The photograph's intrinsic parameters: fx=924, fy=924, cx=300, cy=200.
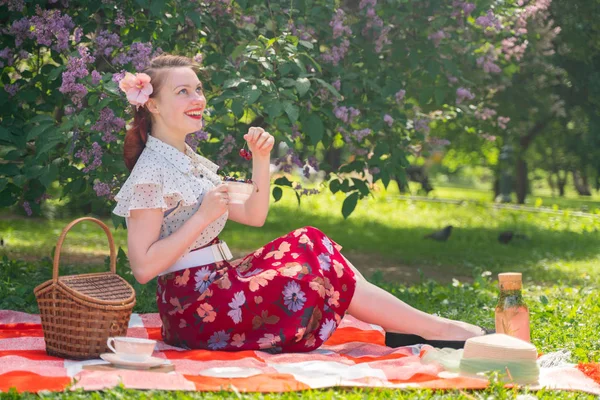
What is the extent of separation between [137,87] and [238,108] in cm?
123

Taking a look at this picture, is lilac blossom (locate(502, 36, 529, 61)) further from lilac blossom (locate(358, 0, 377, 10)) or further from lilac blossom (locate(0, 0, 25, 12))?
lilac blossom (locate(0, 0, 25, 12))

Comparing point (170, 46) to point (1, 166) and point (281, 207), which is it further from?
point (281, 207)

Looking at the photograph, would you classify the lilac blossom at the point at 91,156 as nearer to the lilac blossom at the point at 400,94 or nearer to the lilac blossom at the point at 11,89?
the lilac blossom at the point at 11,89

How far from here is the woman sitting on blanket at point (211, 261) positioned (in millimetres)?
3416

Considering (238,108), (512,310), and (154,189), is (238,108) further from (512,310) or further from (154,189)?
(512,310)

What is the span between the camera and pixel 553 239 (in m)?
9.97

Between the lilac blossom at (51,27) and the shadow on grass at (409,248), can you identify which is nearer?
the lilac blossom at (51,27)

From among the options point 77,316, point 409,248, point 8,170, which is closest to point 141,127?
point 77,316

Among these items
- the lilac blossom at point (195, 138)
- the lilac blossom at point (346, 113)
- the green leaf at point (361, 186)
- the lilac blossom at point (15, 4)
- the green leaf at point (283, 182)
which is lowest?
the green leaf at point (361, 186)

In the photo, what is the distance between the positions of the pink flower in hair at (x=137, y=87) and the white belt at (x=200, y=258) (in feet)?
2.00

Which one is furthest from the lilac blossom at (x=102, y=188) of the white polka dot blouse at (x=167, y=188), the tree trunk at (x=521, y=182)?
the tree trunk at (x=521, y=182)

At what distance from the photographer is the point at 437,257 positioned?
839cm

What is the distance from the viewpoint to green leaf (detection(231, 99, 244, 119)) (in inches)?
185

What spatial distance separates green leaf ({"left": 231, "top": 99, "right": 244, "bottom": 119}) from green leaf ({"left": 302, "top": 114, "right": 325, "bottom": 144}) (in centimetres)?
53
